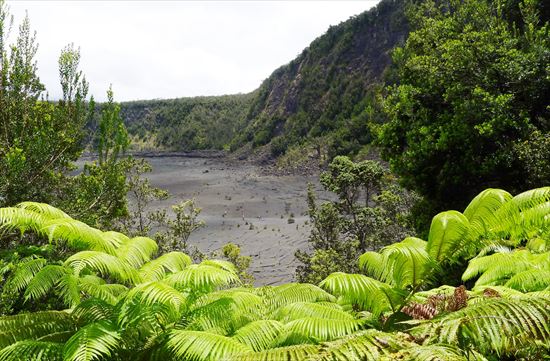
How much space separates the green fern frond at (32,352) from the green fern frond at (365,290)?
7.86 feet

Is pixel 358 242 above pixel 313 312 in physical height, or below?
below

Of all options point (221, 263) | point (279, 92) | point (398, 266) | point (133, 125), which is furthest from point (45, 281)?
point (133, 125)

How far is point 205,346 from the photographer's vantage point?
10.5 ft

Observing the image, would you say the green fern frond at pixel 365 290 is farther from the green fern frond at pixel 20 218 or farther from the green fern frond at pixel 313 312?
the green fern frond at pixel 20 218

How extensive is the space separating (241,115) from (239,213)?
80.4m

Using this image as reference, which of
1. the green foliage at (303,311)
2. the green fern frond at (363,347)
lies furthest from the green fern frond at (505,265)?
the green fern frond at (363,347)

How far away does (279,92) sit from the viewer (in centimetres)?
9100

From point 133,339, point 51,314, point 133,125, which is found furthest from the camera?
point 133,125

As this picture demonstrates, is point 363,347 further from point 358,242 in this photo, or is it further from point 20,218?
point 358,242

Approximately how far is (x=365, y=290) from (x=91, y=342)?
2.42 meters

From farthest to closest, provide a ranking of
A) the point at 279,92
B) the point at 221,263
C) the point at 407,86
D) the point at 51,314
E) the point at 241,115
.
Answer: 1. the point at 241,115
2. the point at 279,92
3. the point at 407,86
4. the point at 221,263
5. the point at 51,314

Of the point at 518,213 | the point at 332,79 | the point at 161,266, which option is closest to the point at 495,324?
the point at 518,213

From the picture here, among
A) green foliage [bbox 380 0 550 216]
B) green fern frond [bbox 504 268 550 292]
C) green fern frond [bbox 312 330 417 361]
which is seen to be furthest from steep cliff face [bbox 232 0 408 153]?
green fern frond [bbox 312 330 417 361]

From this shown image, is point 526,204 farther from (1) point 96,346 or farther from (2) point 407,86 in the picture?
(2) point 407,86
